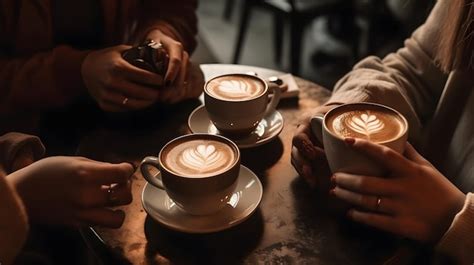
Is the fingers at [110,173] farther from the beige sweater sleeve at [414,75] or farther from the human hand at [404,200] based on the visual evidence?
the beige sweater sleeve at [414,75]

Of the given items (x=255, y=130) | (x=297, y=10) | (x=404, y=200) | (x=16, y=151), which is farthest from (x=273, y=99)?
(x=297, y=10)

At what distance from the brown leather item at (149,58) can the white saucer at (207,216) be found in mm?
303

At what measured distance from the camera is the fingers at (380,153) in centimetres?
82

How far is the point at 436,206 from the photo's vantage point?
86cm

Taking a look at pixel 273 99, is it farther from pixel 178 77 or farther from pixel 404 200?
pixel 404 200

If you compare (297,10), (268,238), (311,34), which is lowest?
(311,34)

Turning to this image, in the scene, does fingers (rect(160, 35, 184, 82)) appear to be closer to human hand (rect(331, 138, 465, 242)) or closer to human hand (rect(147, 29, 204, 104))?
human hand (rect(147, 29, 204, 104))

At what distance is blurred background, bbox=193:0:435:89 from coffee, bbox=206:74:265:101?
1.57m

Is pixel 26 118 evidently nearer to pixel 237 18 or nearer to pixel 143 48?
pixel 143 48

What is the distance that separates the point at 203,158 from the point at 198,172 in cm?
4

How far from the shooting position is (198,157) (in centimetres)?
90

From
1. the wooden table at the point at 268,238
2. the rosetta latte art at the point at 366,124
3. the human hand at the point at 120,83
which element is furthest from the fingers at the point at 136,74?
the rosetta latte art at the point at 366,124

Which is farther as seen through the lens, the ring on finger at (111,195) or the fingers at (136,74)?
the fingers at (136,74)

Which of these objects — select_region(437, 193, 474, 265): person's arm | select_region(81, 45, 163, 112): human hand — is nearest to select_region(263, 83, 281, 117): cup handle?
select_region(81, 45, 163, 112): human hand
